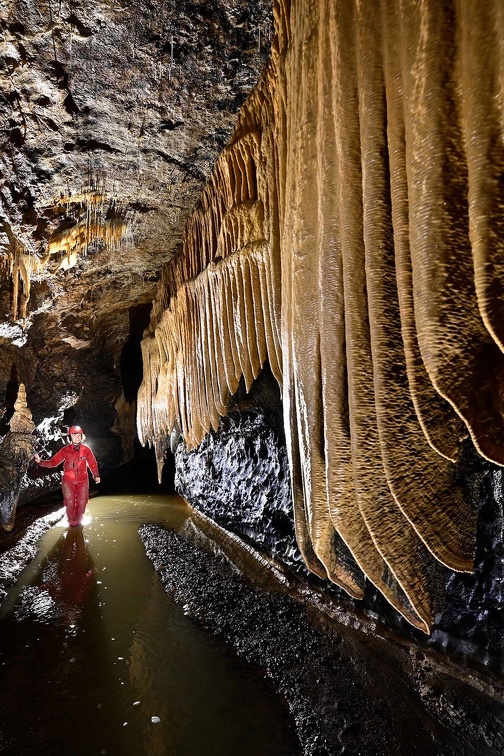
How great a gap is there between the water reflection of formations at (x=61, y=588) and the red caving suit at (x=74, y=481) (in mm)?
1497

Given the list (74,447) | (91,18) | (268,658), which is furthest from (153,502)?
(91,18)

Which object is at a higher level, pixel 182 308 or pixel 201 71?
pixel 201 71

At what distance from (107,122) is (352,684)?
4.73m

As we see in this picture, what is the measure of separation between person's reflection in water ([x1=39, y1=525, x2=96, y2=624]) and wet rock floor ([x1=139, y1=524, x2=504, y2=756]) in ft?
3.26

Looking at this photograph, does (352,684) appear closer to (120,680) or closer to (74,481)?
(120,680)

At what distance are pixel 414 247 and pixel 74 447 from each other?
860 centimetres

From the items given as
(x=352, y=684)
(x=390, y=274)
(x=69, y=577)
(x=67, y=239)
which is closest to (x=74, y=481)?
(x=69, y=577)

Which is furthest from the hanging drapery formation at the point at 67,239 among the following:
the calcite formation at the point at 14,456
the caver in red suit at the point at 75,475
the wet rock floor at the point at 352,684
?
the wet rock floor at the point at 352,684

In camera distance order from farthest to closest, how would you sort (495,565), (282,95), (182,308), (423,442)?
(182,308) → (495,565) → (282,95) → (423,442)

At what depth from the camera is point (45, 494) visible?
1017 cm

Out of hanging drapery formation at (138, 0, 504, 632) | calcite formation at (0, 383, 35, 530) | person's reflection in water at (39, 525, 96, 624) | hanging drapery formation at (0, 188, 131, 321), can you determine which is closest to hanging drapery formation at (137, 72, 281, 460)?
hanging drapery formation at (138, 0, 504, 632)

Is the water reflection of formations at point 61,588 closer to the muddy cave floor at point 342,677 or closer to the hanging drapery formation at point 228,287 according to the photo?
the muddy cave floor at point 342,677

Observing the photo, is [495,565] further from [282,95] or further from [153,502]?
[153,502]

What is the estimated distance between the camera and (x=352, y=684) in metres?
2.97
